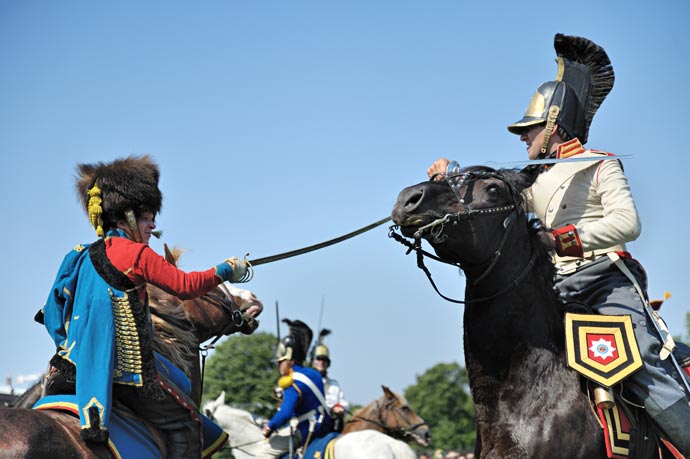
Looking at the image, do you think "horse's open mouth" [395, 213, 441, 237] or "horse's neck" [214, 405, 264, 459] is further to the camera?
"horse's neck" [214, 405, 264, 459]

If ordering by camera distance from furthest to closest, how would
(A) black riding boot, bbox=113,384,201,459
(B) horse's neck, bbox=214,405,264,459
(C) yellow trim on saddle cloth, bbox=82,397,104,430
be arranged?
(B) horse's neck, bbox=214,405,264,459
(A) black riding boot, bbox=113,384,201,459
(C) yellow trim on saddle cloth, bbox=82,397,104,430

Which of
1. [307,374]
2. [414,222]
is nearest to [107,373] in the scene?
[414,222]

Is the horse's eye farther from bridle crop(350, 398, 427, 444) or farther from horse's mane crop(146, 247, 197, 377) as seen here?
bridle crop(350, 398, 427, 444)

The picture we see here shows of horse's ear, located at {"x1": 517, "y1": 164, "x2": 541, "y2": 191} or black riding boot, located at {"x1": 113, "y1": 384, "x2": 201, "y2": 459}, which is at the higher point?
horse's ear, located at {"x1": 517, "y1": 164, "x2": 541, "y2": 191}

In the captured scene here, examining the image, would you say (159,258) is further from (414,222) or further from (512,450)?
(512,450)

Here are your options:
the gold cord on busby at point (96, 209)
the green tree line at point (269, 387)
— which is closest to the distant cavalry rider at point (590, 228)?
the gold cord on busby at point (96, 209)

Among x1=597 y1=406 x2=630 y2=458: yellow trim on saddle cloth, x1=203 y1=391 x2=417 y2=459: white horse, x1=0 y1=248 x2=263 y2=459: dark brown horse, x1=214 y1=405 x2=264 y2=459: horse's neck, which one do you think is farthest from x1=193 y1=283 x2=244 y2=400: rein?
x1=214 y1=405 x2=264 y2=459: horse's neck

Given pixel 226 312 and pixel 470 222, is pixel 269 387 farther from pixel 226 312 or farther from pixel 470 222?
pixel 470 222

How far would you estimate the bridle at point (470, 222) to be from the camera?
5598 mm

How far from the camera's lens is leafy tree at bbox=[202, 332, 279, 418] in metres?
35.8

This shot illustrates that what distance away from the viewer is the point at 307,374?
15.5 meters

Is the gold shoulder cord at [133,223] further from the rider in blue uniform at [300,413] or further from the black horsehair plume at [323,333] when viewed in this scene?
the black horsehair plume at [323,333]

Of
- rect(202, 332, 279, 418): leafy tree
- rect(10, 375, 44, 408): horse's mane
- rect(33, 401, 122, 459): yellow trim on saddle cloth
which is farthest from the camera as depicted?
rect(202, 332, 279, 418): leafy tree

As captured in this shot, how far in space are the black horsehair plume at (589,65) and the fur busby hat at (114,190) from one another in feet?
11.4
